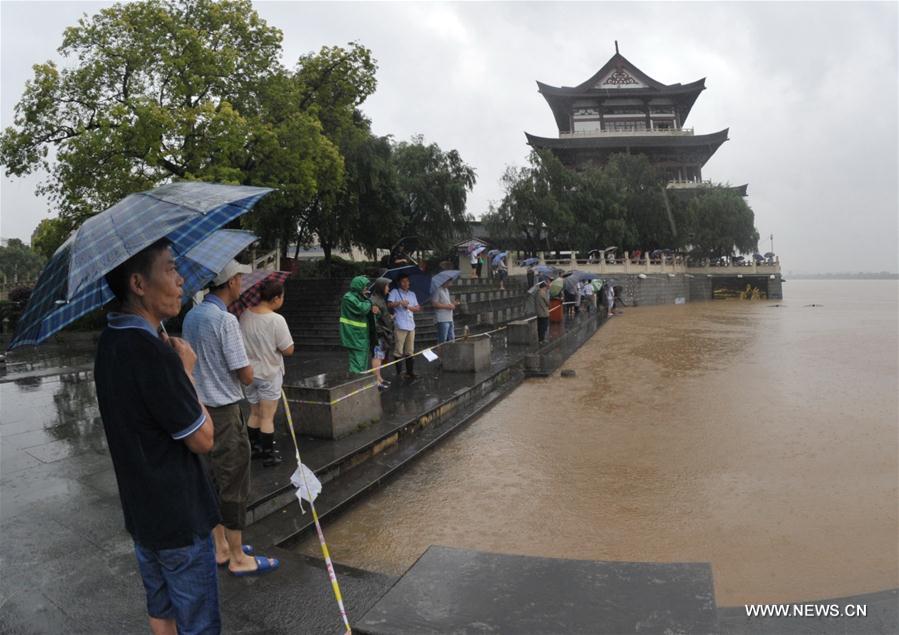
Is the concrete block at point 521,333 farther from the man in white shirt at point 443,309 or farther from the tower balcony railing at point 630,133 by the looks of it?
the tower balcony railing at point 630,133

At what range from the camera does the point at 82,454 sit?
5.04 meters

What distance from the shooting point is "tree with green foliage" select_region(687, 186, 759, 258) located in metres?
35.4

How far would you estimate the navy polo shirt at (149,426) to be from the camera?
5.28ft

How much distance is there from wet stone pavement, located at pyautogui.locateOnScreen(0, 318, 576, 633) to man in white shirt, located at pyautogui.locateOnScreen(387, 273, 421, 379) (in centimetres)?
141

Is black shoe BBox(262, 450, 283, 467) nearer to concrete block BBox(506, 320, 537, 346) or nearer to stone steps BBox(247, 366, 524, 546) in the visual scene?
stone steps BBox(247, 366, 524, 546)

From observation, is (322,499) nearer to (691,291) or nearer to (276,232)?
(276,232)

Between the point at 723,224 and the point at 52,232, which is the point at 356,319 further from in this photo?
the point at 723,224

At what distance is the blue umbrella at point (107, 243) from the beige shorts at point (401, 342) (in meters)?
5.42

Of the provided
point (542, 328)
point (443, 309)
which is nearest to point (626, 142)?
point (542, 328)

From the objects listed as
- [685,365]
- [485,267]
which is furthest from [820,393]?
[485,267]

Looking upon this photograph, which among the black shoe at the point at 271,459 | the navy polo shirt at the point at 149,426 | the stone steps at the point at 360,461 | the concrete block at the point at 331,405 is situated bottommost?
the stone steps at the point at 360,461

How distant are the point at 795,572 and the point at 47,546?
A: 4.34m

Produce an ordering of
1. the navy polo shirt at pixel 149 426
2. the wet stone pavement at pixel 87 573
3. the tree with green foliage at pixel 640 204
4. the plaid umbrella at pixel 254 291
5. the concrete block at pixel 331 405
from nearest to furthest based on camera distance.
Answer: the navy polo shirt at pixel 149 426 → the wet stone pavement at pixel 87 573 → the plaid umbrella at pixel 254 291 → the concrete block at pixel 331 405 → the tree with green foliage at pixel 640 204

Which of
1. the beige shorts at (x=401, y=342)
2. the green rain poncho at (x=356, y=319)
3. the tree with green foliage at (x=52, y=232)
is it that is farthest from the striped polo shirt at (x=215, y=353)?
the tree with green foliage at (x=52, y=232)
